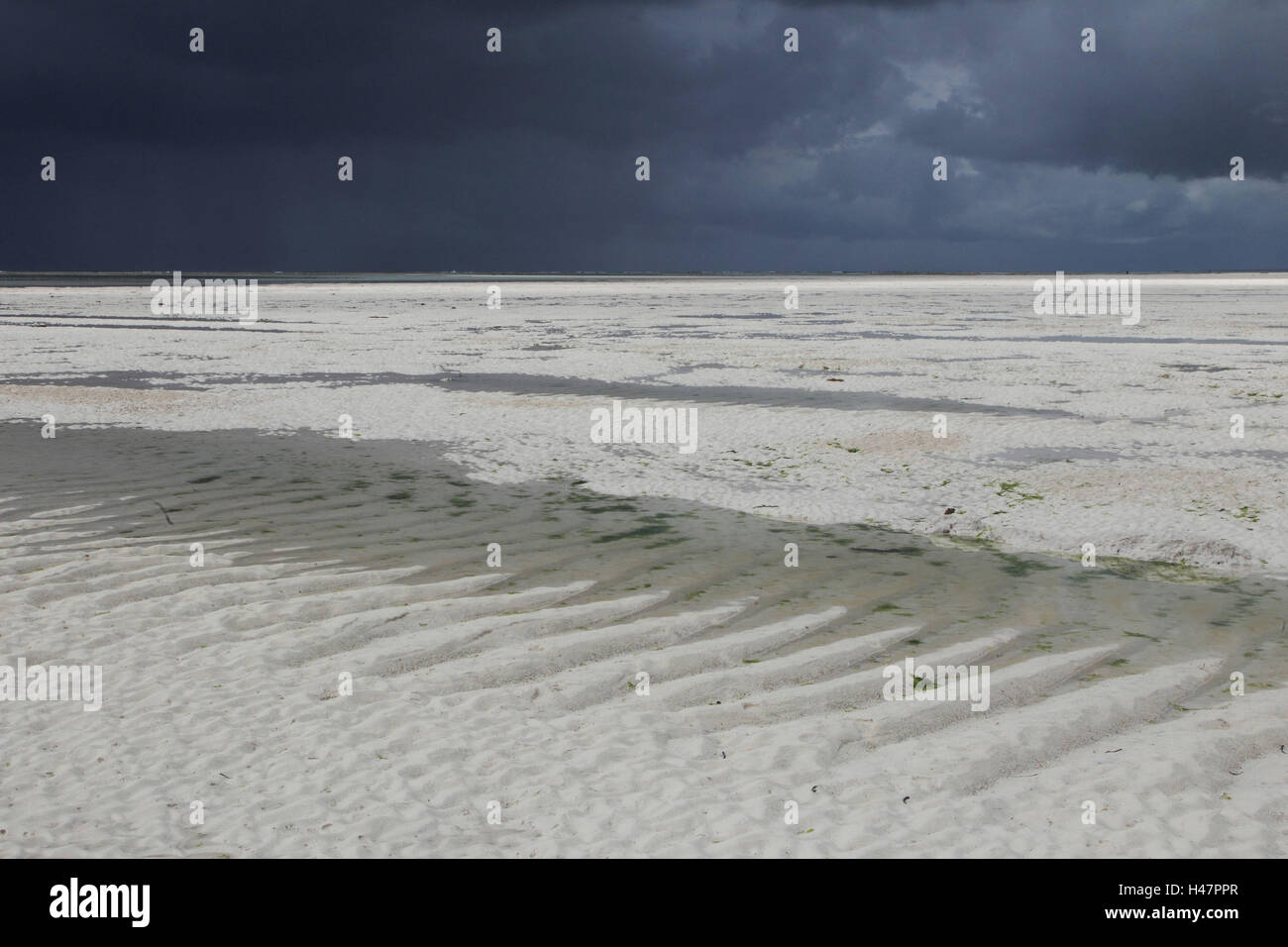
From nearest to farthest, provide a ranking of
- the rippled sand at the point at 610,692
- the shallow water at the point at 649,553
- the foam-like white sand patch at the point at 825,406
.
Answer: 1. the rippled sand at the point at 610,692
2. the shallow water at the point at 649,553
3. the foam-like white sand patch at the point at 825,406

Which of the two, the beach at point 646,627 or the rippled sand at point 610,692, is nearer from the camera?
the rippled sand at point 610,692

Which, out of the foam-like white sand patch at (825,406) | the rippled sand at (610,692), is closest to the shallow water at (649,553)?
the rippled sand at (610,692)

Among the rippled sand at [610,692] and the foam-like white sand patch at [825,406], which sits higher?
the foam-like white sand patch at [825,406]

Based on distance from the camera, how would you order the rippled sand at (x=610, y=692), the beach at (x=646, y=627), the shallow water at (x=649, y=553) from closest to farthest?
1. the rippled sand at (x=610, y=692)
2. the beach at (x=646, y=627)
3. the shallow water at (x=649, y=553)

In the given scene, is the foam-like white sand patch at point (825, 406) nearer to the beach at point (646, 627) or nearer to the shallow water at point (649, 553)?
the beach at point (646, 627)

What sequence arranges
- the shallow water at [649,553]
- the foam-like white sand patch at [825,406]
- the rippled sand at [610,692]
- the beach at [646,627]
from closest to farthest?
the rippled sand at [610,692], the beach at [646,627], the shallow water at [649,553], the foam-like white sand patch at [825,406]

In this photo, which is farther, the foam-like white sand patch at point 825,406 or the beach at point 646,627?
the foam-like white sand patch at point 825,406

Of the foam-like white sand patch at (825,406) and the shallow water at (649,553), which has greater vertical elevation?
the foam-like white sand patch at (825,406)

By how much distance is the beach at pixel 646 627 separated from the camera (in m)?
5.07

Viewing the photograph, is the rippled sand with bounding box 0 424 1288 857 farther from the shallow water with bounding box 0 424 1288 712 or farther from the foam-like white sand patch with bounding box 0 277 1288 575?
the foam-like white sand patch with bounding box 0 277 1288 575

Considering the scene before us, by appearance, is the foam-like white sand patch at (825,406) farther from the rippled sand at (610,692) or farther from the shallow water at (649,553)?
the rippled sand at (610,692)

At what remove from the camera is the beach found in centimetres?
507

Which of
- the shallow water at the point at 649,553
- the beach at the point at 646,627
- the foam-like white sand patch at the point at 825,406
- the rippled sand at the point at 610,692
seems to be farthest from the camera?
the foam-like white sand patch at the point at 825,406
